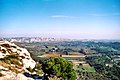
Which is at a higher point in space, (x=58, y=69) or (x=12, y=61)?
(x=12, y=61)

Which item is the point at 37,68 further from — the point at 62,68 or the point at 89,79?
the point at 89,79

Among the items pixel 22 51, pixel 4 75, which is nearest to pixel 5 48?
pixel 22 51

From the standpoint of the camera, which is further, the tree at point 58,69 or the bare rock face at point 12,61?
the bare rock face at point 12,61

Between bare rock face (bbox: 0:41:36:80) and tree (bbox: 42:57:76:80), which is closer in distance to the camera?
tree (bbox: 42:57:76:80)

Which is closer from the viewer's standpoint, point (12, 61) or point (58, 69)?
point (58, 69)
